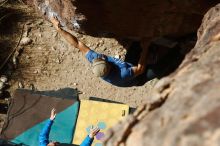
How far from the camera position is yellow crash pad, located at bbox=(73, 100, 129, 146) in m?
5.30

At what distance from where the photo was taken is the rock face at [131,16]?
3.54m

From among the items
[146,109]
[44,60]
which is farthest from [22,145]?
[146,109]

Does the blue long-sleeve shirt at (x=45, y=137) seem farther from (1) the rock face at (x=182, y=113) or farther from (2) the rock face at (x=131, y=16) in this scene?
(1) the rock face at (x=182, y=113)

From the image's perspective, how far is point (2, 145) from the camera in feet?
16.5

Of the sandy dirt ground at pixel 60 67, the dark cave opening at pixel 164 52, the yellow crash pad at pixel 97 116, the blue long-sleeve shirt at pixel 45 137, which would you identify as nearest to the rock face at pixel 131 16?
the dark cave opening at pixel 164 52

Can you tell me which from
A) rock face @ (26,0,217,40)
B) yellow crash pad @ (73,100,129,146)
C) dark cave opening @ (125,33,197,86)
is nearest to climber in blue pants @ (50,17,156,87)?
dark cave opening @ (125,33,197,86)

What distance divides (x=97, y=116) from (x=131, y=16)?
203 cm

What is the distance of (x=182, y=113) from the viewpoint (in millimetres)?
1501

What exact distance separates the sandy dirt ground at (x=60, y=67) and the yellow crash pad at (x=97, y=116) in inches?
14.0

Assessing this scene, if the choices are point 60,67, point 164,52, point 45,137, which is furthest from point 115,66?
point 60,67

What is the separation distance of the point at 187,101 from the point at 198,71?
0.20m

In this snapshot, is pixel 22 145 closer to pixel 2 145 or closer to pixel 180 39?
pixel 2 145

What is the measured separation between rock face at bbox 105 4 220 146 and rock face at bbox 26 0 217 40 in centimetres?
169

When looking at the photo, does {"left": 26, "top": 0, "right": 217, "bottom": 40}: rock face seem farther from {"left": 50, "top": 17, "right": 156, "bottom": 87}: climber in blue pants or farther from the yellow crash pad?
the yellow crash pad
